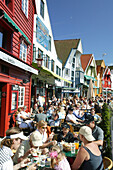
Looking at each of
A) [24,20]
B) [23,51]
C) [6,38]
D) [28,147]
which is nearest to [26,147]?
[28,147]

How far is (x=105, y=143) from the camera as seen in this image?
513 centimetres

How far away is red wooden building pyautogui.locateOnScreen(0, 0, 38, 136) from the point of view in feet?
22.7

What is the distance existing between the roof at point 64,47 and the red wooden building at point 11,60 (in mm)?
15983

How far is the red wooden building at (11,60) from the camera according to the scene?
272 inches

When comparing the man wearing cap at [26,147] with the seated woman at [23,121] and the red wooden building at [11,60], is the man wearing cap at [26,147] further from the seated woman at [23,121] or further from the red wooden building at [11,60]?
the seated woman at [23,121]

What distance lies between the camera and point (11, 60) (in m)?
6.36

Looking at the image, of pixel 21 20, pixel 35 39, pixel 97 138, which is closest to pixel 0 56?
pixel 97 138

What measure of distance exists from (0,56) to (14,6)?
14.8 ft

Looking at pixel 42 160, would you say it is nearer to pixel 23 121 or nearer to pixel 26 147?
pixel 26 147

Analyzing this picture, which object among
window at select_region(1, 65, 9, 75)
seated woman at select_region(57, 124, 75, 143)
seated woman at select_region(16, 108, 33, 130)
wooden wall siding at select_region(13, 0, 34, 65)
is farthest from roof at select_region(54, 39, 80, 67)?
seated woman at select_region(57, 124, 75, 143)

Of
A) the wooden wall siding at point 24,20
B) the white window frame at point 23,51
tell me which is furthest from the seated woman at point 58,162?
the white window frame at point 23,51

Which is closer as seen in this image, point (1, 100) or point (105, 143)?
point (105, 143)

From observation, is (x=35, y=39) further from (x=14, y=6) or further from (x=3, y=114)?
(x=3, y=114)

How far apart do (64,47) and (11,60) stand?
2323cm
